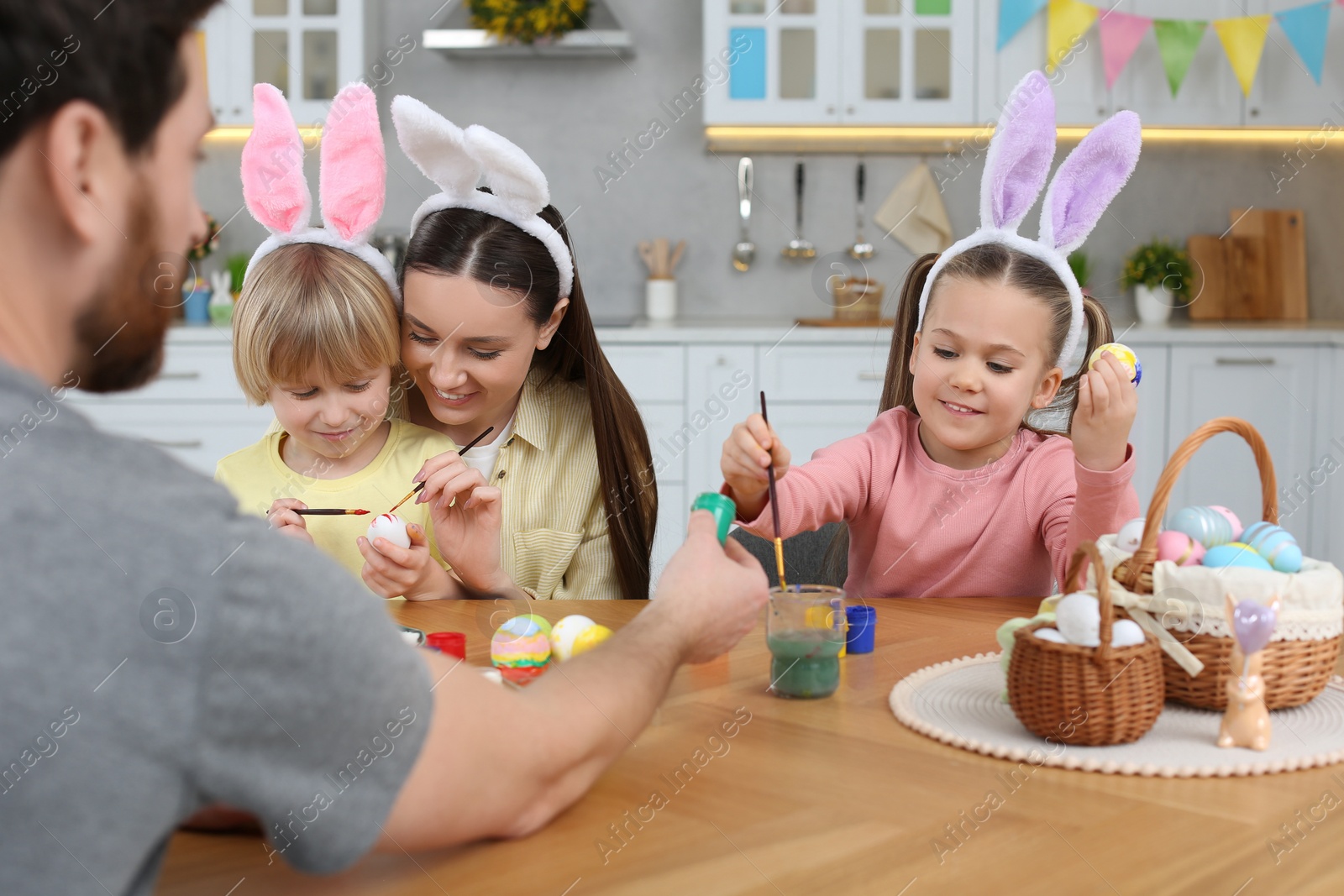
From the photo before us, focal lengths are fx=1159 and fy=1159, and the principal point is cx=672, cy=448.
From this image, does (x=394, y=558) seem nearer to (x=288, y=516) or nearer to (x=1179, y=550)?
(x=288, y=516)

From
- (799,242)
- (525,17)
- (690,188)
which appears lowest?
(799,242)

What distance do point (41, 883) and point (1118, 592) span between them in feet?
2.57

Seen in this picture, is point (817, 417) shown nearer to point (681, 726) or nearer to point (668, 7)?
point (668, 7)

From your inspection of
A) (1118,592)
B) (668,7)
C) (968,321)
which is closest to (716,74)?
(668,7)

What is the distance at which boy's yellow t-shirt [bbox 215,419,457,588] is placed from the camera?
5.40 ft

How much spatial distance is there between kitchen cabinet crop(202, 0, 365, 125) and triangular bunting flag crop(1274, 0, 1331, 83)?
112 inches

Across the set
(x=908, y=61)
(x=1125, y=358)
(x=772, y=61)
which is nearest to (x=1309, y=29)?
(x=908, y=61)

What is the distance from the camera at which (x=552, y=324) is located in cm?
176

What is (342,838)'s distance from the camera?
598 mm

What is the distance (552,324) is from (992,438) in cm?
67

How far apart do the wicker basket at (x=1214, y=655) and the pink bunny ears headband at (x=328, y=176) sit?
1093mm

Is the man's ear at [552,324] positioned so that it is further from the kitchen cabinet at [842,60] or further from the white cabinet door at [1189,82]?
the white cabinet door at [1189,82]

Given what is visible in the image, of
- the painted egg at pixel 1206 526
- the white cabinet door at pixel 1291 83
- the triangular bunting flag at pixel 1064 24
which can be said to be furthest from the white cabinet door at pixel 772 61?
the painted egg at pixel 1206 526

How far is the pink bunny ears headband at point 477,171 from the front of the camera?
1.48 metres
